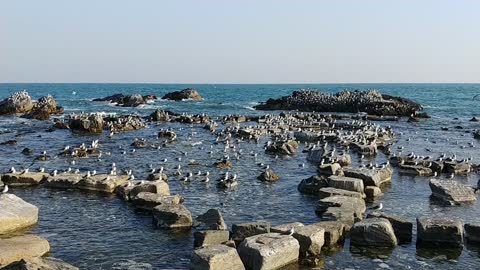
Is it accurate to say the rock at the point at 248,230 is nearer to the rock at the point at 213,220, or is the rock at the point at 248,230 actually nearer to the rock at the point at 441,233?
the rock at the point at 213,220

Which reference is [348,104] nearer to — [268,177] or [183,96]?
[183,96]

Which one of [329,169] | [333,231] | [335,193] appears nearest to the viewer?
[333,231]

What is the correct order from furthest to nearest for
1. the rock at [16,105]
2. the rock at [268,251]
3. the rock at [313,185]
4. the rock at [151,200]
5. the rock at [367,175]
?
1. the rock at [16,105]
2. the rock at [367,175]
3. the rock at [313,185]
4. the rock at [151,200]
5. the rock at [268,251]

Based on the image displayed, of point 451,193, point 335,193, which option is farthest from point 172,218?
point 451,193

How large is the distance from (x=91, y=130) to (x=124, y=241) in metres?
29.4

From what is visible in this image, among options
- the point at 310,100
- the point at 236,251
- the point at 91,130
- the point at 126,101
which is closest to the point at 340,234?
the point at 236,251

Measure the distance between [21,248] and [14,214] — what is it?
Result: 3213 millimetres

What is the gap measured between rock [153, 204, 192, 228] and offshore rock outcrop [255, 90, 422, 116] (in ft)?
164

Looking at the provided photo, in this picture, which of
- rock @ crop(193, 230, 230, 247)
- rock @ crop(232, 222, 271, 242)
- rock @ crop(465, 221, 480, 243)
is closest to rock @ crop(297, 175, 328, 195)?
rock @ crop(465, 221, 480, 243)

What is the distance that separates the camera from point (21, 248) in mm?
11773

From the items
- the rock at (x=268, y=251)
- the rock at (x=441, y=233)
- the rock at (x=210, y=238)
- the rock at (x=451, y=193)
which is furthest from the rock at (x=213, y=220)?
the rock at (x=451, y=193)

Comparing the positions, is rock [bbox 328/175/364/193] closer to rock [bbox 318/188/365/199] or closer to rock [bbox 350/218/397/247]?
rock [bbox 318/188/365/199]

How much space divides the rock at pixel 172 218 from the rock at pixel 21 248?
348cm

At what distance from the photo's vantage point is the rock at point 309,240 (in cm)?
1280
